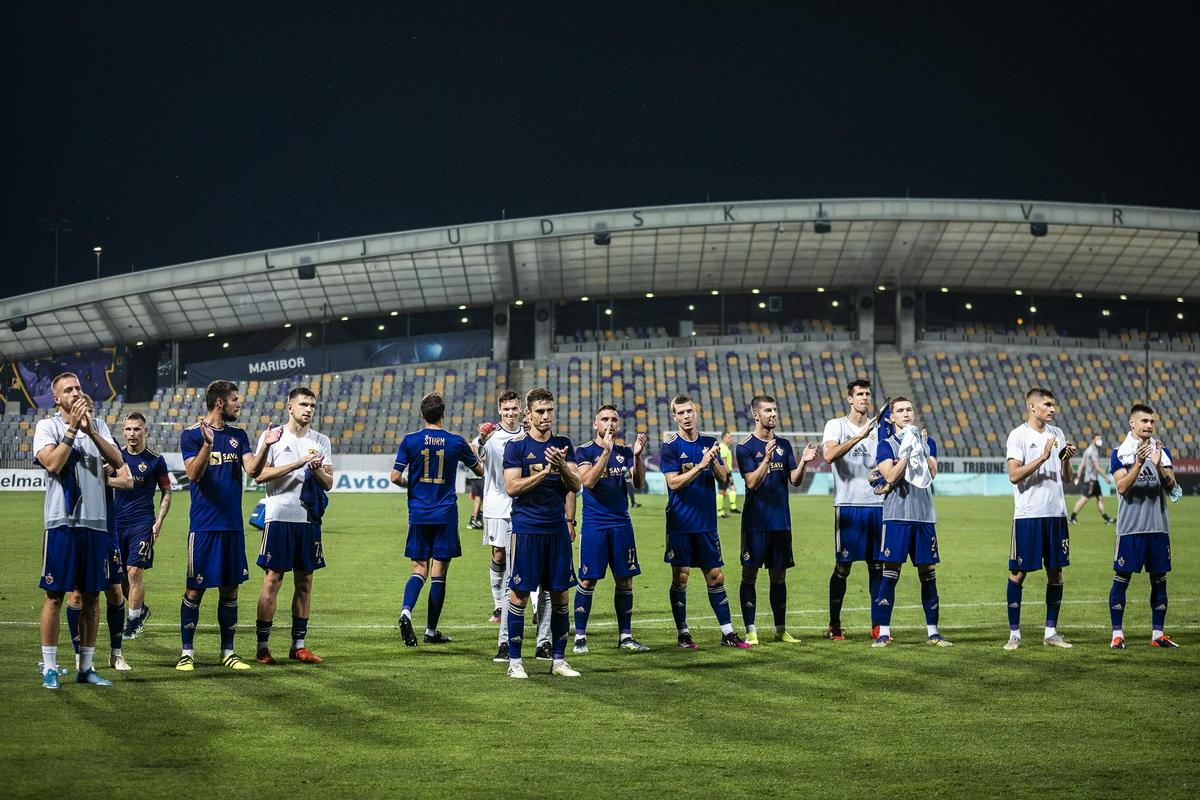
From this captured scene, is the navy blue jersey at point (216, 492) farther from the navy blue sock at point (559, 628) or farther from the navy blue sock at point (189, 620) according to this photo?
the navy blue sock at point (559, 628)

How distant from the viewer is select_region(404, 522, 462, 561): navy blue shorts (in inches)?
436

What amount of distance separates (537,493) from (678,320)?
54926 mm

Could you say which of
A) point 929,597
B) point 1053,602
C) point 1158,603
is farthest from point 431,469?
point 1158,603

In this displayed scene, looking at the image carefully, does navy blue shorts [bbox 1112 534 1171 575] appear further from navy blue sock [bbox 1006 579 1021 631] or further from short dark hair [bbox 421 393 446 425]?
short dark hair [bbox 421 393 446 425]

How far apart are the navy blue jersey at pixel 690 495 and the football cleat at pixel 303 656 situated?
3.34 meters

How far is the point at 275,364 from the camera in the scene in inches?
2522

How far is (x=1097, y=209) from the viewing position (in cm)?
5719

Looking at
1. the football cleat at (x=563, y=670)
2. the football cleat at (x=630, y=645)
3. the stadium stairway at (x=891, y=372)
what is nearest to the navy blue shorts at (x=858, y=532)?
the football cleat at (x=630, y=645)

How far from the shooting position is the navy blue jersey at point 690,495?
11.1m

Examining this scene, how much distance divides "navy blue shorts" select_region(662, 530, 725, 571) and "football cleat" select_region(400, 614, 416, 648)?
7.88ft

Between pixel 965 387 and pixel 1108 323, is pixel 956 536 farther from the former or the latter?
pixel 1108 323

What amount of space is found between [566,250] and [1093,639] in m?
48.1

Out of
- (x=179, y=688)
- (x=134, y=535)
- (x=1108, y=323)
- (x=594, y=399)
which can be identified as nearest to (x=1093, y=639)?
(x=179, y=688)

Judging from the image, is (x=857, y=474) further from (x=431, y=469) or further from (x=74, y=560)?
(x=74, y=560)
